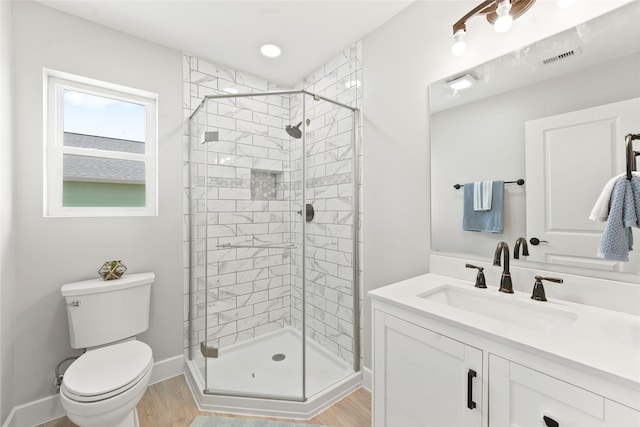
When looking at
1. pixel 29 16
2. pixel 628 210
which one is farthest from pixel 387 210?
pixel 29 16

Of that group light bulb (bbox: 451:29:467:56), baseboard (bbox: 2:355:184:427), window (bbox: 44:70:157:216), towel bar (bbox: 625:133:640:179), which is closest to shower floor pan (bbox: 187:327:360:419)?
baseboard (bbox: 2:355:184:427)

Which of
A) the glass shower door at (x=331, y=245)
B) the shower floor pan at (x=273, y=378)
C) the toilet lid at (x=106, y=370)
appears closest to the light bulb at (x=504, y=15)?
the glass shower door at (x=331, y=245)

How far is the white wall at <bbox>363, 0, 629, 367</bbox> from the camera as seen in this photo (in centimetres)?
147

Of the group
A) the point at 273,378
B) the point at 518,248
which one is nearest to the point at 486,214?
the point at 518,248

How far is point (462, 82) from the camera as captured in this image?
1474 mm

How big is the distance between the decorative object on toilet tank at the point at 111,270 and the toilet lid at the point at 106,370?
422 millimetres

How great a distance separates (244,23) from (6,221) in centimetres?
180

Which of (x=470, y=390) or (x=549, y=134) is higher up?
(x=549, y=134)

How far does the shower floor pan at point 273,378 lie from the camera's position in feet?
5.62

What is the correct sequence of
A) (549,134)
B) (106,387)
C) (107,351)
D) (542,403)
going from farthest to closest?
1. (107,351)
2. (106,387)
3. (549,134)
4. (542,403)

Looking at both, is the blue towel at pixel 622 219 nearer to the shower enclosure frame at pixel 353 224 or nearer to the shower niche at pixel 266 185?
the shower enclosure frame at pixel 353 224

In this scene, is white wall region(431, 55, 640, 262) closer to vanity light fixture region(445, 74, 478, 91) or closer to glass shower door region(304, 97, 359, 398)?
vanity light fixture region(445, 74, 478, 91)

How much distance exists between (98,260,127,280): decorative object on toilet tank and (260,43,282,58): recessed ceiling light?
186cm

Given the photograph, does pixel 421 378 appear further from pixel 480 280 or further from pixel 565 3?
pixel 565 3
